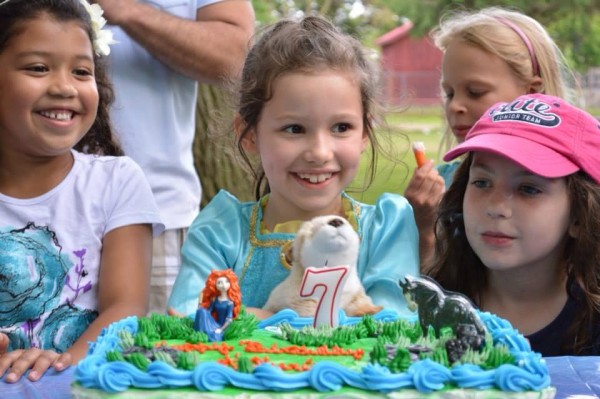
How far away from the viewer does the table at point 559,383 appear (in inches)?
74.7

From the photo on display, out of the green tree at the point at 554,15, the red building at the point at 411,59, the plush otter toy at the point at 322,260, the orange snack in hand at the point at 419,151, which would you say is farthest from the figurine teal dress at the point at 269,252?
the red building at the point at 411,59

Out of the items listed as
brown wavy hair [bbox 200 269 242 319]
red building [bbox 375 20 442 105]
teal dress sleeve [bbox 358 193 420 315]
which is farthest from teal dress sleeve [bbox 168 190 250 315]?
red building [bbox 375 20 442 105]

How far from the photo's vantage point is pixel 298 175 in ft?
8.31

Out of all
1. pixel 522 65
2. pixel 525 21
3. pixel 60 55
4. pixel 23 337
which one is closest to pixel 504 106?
pixel 522 65

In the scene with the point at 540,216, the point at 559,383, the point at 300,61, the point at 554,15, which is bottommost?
the point at 559,383

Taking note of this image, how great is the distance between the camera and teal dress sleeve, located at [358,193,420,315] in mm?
2484

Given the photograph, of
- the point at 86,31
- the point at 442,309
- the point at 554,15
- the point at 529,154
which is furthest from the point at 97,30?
the point at 554,15

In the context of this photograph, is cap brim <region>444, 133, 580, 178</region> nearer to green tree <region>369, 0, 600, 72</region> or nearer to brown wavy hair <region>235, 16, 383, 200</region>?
brown wavy hair <region>235, 16, 383, 200</region>

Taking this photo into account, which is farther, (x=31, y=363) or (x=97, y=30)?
(x=97, y=30)

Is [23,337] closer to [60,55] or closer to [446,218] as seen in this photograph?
[60,55]

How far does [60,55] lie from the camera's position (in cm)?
263

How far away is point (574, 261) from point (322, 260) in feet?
2.67

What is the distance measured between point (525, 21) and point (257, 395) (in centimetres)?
229

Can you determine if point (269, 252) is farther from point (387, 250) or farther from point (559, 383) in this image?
point (559, 383)
